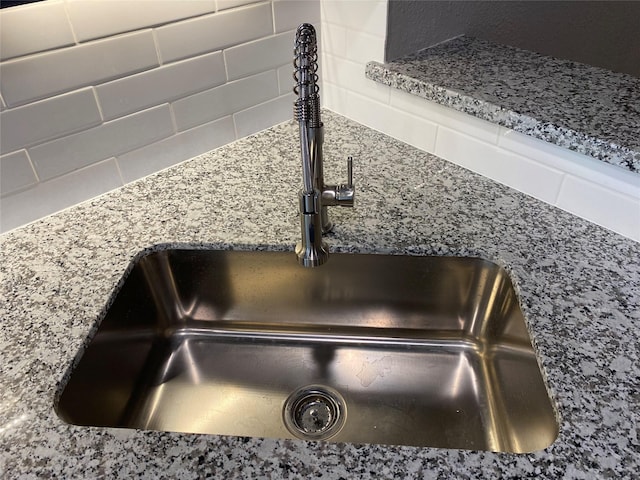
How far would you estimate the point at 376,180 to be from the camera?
96 centimetres

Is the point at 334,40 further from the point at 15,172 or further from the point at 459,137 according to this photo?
Answer: the point at 15,172

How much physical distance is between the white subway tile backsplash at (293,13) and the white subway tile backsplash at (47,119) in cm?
42

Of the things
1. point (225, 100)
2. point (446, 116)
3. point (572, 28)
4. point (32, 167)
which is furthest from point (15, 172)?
point (572, 28)

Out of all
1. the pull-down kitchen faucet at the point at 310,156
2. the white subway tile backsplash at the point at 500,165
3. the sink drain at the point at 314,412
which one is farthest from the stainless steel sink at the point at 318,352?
the white subway tile backsplash at the point at 500,165

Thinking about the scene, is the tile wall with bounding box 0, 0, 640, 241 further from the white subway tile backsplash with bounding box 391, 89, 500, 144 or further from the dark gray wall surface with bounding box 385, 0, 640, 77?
the dark gray wall surface with bounding box 385, 0, 640, 77

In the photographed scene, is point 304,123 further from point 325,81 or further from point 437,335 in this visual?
point 325,81

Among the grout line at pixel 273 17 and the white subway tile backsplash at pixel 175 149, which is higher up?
the grout line at pixel 273 17

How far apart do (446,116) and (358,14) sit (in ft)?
0.95

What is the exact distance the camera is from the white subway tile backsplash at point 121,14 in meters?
0.80

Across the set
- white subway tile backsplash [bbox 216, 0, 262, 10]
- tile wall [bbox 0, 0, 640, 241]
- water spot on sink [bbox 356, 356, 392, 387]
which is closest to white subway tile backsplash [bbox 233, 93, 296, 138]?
tile wall [bbox 0, 0, 640, 241]

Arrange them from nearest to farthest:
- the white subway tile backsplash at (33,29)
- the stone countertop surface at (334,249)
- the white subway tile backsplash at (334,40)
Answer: the stone countertop surface at (334,249) < the white subway tile backsplash at (33,29) < the white subway tile backsplash at (334,40)

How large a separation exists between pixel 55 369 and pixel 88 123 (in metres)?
0.46

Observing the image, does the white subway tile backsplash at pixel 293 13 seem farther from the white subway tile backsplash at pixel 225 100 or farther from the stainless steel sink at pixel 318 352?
the stainless steel sink at pixel 318 352

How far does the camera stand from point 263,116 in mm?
1148
